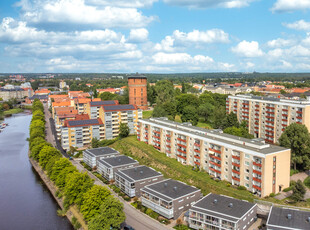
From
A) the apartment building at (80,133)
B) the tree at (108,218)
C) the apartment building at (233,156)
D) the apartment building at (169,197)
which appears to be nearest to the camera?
the tree at (108,218)

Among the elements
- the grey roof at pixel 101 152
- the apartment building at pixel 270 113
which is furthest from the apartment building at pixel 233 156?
the apartment building at pixel 270 113

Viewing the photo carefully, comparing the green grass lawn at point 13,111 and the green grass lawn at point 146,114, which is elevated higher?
the green grass lawn at point 146,114

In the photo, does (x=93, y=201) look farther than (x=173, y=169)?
No

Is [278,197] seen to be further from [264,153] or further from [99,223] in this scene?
[99,223]

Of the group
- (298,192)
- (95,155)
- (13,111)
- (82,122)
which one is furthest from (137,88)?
(13,111)

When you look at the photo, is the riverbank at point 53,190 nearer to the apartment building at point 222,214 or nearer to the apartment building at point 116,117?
the apartment building at point 222,214

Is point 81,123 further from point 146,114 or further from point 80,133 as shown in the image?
point 146,114

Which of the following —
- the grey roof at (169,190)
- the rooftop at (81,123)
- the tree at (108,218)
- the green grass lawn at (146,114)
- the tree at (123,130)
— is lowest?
the tree at (108,218)
